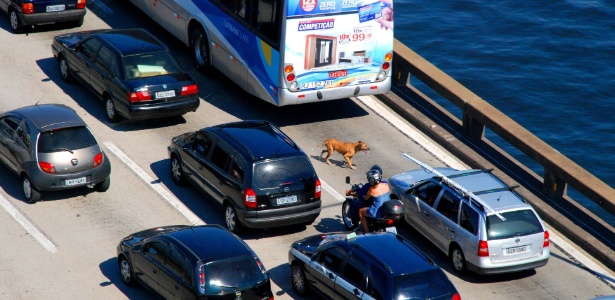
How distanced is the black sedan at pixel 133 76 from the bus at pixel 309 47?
61.3 inches

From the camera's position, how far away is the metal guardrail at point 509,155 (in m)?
21.1

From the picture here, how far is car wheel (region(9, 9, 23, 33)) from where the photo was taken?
27969 mm

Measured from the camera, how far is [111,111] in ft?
78.9

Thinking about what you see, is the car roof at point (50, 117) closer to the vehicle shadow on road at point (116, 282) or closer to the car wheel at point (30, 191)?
the car wheel at point (30, 191)

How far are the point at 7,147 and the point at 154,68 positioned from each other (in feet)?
13.3

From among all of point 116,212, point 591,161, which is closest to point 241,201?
point 116,212

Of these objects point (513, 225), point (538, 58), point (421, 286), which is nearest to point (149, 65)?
point (513, 225)

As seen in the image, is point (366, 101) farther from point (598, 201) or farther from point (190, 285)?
point (190, 285)

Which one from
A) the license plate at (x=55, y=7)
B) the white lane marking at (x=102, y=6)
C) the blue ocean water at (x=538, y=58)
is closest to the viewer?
the license plate at (x=55, y=7)

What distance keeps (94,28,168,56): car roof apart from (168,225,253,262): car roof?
7.24m

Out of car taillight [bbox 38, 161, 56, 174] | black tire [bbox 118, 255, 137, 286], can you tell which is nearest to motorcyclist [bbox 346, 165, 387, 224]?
black tire [bbox 118, 255, 137, 286]

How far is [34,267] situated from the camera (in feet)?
61.6

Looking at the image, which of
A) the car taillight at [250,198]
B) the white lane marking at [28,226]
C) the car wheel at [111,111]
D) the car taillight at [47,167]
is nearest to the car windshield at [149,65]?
the car wheel at [111,111]

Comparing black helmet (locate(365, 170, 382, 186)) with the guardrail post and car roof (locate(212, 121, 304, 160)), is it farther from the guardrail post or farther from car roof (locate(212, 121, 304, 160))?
the guardrail post
